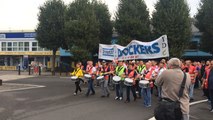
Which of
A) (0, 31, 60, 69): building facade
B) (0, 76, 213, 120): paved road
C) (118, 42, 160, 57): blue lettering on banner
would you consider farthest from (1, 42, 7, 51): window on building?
(0, 76, 213, 120): paved road

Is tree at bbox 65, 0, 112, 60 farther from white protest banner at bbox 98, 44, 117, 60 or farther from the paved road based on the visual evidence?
the paved road

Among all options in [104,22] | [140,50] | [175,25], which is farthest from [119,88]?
[104,22]

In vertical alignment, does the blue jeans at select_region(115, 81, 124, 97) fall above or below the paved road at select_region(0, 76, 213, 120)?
above

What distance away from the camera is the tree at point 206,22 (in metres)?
36.1

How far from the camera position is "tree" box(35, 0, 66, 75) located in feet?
137

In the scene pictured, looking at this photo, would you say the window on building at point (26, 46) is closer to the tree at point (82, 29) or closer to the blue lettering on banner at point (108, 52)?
the tree at point (82, 29)

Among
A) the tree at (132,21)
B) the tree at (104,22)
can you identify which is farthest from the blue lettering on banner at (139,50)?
the tree at (104,22)

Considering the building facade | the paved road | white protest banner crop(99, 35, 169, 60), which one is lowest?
the paved road

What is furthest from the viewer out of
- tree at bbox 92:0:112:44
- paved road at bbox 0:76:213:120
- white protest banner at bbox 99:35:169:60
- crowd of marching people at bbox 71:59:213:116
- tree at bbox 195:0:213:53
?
tree at bbox 92:0:112:44

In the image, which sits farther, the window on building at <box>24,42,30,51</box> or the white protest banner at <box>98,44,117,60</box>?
the window on building at <box>24,42,30,51</box>

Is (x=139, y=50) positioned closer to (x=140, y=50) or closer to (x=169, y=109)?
(x=140, y=50)

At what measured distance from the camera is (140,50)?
20.4 meters

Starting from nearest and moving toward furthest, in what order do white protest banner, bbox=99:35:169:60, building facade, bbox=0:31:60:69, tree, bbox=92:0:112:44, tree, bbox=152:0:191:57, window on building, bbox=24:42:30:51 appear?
white protest banner, bbox=99:35:169:60
tree, bbox=152:0:191:57
tree, bbox=92:0:112:44
building facade, bbox=0:31:60:69
window on building, bbox=24:42:30:51

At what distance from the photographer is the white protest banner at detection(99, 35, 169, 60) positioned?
60.6ft
